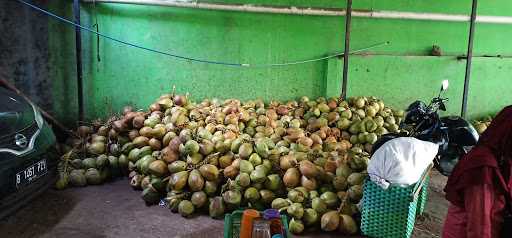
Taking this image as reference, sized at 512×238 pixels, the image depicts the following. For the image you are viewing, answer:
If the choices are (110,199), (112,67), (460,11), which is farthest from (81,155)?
(460,11)

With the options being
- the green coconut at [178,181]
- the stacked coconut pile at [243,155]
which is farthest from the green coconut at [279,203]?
the green coconut at [178,181]

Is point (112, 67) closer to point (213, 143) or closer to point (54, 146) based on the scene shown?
point (213, 143)

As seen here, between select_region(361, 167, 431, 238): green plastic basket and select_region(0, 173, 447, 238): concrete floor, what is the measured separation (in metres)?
0.41

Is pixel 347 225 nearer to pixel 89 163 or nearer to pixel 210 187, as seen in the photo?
pixel 210 187

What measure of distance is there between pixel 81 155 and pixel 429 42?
5365mm

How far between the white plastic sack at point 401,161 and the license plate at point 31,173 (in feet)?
8.23

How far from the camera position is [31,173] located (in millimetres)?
2922

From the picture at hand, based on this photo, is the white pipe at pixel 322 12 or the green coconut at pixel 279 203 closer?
the green coconut at pixel 279 203

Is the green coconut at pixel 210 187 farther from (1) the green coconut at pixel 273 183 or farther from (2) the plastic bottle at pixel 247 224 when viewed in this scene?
(2) the plastic bottle at pixel 247 224

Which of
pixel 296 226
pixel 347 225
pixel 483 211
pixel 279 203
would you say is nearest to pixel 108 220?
pixel 279 203

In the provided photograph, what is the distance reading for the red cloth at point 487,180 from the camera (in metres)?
2.05

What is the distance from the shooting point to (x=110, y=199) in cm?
443

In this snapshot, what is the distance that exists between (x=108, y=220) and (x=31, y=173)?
3.84 feet

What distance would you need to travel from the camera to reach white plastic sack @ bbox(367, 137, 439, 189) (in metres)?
3.14
